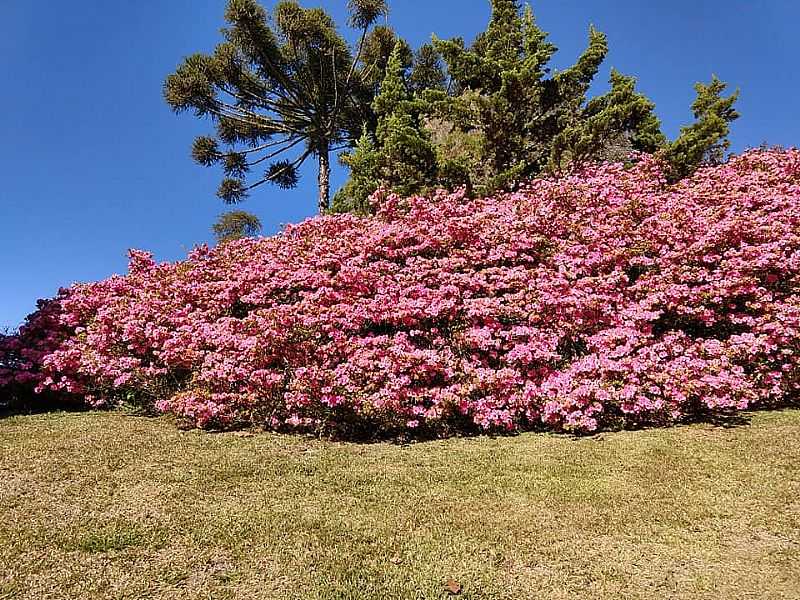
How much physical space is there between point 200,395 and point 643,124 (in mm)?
11683

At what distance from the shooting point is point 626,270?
8453 millimetres

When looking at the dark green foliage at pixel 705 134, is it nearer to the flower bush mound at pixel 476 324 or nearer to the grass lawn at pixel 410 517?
the flower bush mound at pixel 476 324

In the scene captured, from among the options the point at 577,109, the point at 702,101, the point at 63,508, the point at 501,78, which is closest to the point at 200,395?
the point at 63,508

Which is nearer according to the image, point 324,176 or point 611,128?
point 611,128

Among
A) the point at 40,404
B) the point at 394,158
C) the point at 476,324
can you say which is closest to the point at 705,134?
the point at 394,158

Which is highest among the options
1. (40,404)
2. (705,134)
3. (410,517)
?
(705,134)

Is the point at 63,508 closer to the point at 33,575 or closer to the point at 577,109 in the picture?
A: the point at 33,575

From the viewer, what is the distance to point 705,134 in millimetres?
13211

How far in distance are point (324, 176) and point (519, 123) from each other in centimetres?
1129

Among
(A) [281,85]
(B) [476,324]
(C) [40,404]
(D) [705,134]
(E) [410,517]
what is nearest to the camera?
(E) [410,517]

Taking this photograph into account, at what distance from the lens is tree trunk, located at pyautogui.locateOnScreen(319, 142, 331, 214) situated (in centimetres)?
2323

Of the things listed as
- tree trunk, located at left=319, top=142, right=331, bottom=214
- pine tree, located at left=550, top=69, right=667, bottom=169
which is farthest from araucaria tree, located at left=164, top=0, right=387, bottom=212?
pine tree, located at left=550, top=69, right=667, bottom=169

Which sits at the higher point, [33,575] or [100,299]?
[100,299]

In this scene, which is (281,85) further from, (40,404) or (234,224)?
(40,404)
